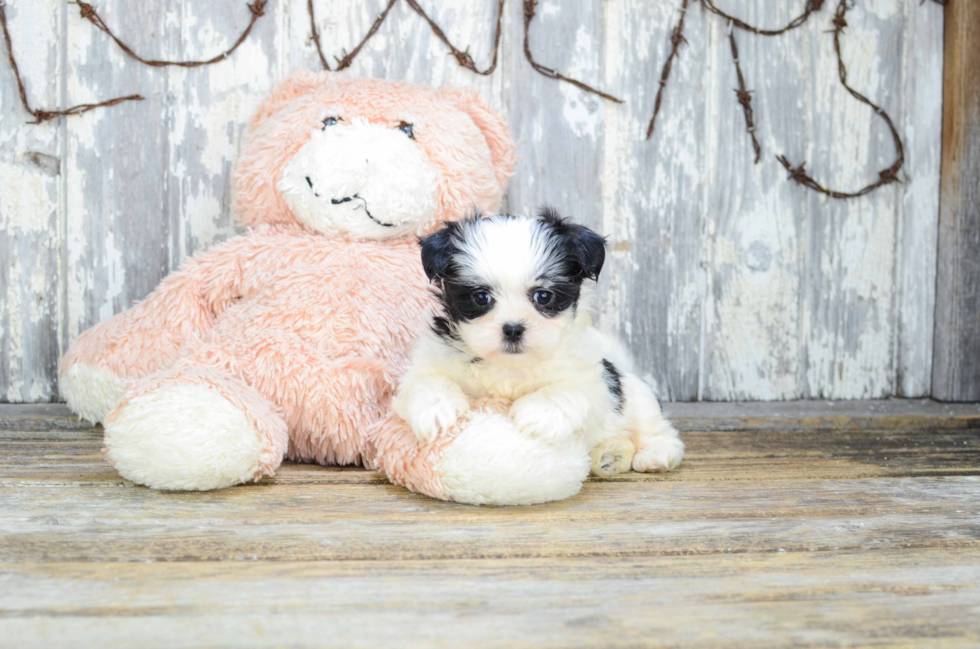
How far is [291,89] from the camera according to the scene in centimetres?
264

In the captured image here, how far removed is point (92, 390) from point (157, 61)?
1.19m

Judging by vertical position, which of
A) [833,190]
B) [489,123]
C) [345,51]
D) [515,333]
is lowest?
[515,333]

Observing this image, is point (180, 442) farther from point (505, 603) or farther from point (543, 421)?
point (505, 603)

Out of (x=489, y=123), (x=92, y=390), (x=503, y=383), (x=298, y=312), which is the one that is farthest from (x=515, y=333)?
(x=92, y=390)

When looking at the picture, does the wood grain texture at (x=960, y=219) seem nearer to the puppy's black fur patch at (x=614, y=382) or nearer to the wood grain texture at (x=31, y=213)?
the puppy's black fur patch at (x=614, y=382)

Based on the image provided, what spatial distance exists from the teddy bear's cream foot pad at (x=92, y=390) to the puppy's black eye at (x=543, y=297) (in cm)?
140

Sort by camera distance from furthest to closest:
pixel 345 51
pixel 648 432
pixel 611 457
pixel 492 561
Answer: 1. pixel 345 51
2. pixel 648 432
3. pixel 611 457
4. pixel 492 561

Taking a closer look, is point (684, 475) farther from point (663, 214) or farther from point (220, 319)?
point (220, 319)

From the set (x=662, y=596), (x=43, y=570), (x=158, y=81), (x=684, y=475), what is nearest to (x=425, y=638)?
(x=662, y=596)

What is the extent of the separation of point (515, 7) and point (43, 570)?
2.41m

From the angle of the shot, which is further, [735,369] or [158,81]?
[735,369]

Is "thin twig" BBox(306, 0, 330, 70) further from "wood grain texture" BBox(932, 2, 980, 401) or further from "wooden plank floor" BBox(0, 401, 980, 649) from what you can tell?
"wood grain texture" BBox(932, 2, 980, 401)

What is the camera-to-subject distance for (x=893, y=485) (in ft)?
6.89

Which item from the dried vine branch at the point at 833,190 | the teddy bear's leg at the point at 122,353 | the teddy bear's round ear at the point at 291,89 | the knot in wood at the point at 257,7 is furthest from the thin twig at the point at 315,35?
the dried vine branch at the point at 833,190
